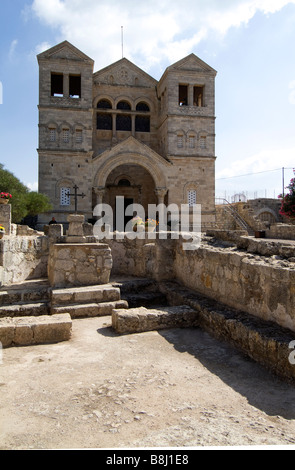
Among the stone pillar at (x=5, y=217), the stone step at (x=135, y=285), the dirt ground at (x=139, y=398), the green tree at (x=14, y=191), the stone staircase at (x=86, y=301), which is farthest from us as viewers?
the green tree at (x=14, y=191)

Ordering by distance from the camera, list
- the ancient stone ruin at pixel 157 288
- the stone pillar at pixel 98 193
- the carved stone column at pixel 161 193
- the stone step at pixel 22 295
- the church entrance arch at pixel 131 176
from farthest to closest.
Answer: the carved stone column at pixel 161 193, the church entrance arch at pixel 131 176, the stone pillar at pixel 98 193, the stone step at pixel 22 295, the ancient stone ruin at pixel 157 288

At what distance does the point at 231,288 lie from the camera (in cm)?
514

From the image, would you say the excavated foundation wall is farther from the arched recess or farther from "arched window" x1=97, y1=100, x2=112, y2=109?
"arched window" x1=97, y1=100, x2=112, y2=109

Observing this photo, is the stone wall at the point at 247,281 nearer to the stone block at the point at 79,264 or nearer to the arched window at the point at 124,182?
the stone block at the point at 79,264

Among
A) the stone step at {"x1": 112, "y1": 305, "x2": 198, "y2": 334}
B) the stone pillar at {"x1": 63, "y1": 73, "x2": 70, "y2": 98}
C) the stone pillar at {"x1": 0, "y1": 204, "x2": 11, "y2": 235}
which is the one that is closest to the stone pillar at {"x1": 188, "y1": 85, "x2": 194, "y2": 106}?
the stone pillar at {"x1": 63, "y1": 73, "x2": 70, "y2": 98}

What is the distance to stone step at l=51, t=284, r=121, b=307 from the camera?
5848 mm

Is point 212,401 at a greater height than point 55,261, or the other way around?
point 55,261

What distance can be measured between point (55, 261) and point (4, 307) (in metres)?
1.24

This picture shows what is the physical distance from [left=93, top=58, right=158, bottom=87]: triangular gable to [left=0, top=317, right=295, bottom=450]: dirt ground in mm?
25008

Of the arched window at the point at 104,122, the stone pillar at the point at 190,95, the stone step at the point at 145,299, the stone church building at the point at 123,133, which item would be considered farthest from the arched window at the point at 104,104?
the stone step at the point at 145,299

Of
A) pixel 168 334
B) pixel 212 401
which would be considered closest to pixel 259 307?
pixel 168 334

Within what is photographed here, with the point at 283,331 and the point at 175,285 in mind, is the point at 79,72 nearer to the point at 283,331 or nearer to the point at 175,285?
the point at 175,285

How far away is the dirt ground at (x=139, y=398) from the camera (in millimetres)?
2527

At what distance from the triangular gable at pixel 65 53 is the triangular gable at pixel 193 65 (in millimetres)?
6568
